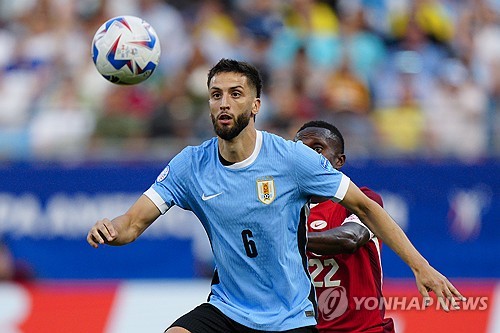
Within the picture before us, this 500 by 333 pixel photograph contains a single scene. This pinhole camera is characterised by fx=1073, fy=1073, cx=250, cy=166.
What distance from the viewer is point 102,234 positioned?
621 cm

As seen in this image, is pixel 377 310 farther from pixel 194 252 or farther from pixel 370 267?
pixel 194 252

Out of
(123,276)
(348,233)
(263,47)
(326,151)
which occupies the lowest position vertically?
(123,276)

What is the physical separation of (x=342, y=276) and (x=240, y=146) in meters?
1.24

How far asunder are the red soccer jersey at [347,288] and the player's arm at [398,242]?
1.89 feet

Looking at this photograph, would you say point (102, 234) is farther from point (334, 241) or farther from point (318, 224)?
point (318, 224)

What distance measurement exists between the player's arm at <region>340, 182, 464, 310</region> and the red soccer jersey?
58cm

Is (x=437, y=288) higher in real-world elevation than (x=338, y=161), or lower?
lower

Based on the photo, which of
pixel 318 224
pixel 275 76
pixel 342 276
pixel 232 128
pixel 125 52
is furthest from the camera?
pixel 275 76

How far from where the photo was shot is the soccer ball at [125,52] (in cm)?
792

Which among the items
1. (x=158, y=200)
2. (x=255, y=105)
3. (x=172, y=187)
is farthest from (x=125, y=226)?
(x=255, y=105)

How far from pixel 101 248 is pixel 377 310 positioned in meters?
7.04

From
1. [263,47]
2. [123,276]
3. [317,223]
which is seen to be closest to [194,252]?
[123,276]

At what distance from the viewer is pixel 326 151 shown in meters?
7.34

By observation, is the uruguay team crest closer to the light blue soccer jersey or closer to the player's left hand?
the light blue soccer jersey
